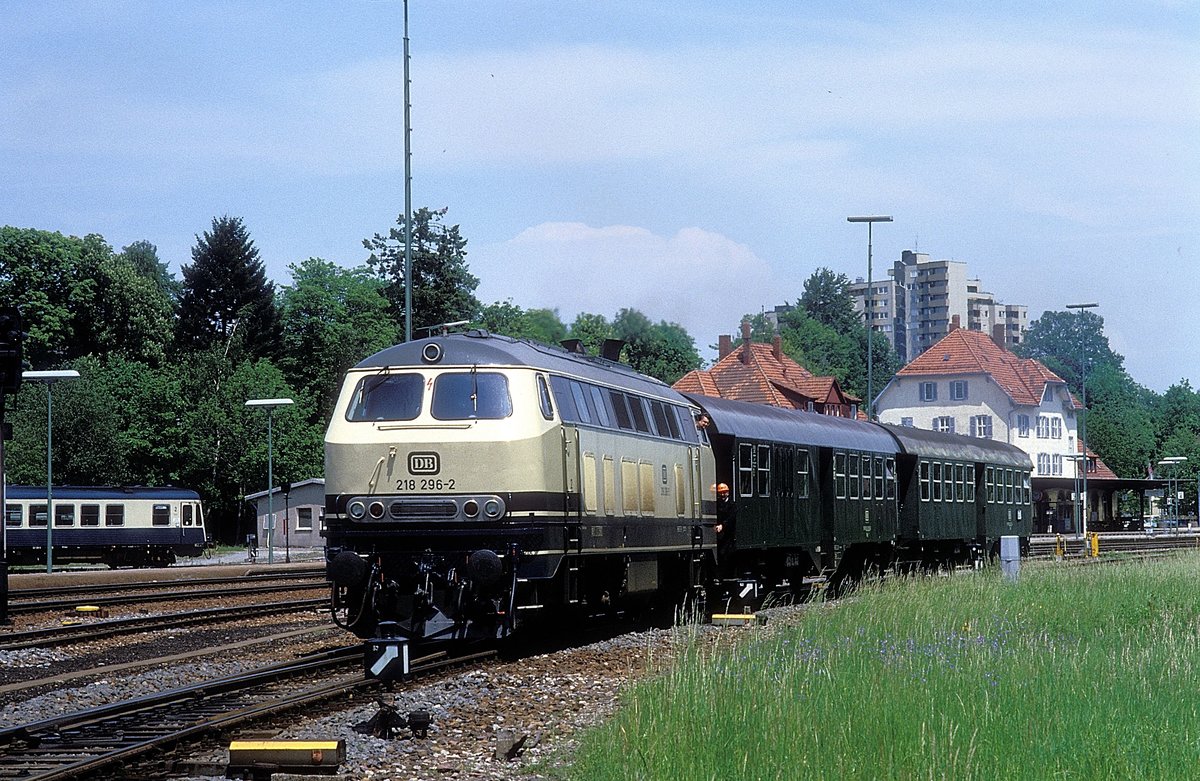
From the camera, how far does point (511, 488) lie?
15781mm

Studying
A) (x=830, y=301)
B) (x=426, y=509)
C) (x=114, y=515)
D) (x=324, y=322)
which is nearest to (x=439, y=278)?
(x=324, y=322)

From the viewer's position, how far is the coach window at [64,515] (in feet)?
174

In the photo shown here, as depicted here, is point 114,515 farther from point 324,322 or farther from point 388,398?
point 388,398

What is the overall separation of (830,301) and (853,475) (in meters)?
144

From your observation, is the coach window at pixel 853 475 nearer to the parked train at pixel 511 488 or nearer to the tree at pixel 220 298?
the parked train at pixel 511 488

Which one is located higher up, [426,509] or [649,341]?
[649,341]

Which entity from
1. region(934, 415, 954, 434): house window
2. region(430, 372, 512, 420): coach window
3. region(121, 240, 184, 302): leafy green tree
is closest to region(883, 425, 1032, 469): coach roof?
region(430, 372, 512, 420): coach window

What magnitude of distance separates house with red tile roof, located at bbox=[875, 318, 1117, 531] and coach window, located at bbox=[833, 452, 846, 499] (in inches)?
2722

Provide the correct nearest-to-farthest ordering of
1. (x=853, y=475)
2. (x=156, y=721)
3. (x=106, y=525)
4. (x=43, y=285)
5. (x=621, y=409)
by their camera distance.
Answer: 1. (x=156, y=721)
2. (x=621, y=409)
3. (x=853, y=475)
4. (x=106, y=525)
5. (x=43, y=285)

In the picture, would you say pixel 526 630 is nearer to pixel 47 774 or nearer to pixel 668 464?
pixel 668 464

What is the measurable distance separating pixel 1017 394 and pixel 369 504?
8560 centimetres

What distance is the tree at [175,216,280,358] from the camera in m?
86.9

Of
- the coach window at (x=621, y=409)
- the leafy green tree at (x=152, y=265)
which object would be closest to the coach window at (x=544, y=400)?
the coach window at (x=621, y=409)

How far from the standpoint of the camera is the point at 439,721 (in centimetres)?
1212
